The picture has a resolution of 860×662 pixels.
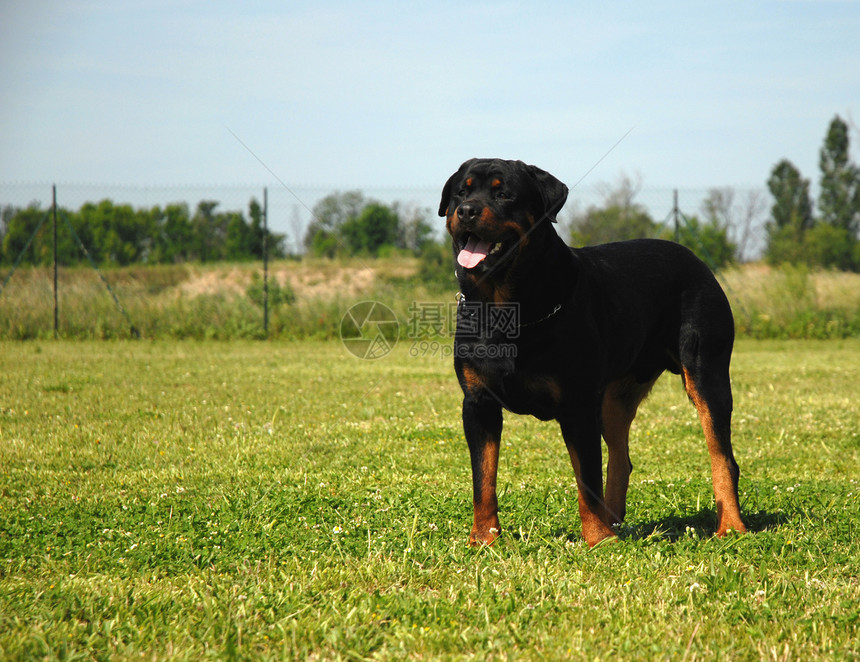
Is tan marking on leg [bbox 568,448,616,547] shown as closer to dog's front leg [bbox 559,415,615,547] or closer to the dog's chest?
dog's front leg [bbox 559,415,615,547]

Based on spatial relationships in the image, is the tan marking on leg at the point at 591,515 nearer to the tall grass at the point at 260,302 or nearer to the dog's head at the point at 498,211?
the dog's head at the point at 498,211

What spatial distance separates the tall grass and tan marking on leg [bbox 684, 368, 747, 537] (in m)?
11.9

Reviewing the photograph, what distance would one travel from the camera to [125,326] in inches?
634

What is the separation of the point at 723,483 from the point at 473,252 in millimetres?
1928

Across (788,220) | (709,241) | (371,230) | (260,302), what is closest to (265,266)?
(260,302)

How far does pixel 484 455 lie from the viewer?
397 cm

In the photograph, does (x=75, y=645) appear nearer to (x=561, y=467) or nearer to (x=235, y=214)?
(x=561, y=467)

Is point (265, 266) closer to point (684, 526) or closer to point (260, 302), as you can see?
point (260, 302)

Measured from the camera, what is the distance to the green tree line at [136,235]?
54.9ft

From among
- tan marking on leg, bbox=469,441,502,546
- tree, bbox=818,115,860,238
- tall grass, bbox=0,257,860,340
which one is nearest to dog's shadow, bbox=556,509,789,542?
tan marking on leg, bbox=469,441,502,546

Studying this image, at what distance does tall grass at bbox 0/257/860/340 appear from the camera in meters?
16.1

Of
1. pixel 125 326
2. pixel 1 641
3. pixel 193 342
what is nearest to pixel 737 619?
pixel 1 641

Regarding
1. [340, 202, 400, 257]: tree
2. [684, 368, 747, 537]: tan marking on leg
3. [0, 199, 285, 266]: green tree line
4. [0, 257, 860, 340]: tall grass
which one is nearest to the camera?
[684, 368, 747, 537]: tan marking on leg

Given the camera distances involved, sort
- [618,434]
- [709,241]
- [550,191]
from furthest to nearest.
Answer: [709,241] → [618,434] → [550,191]
